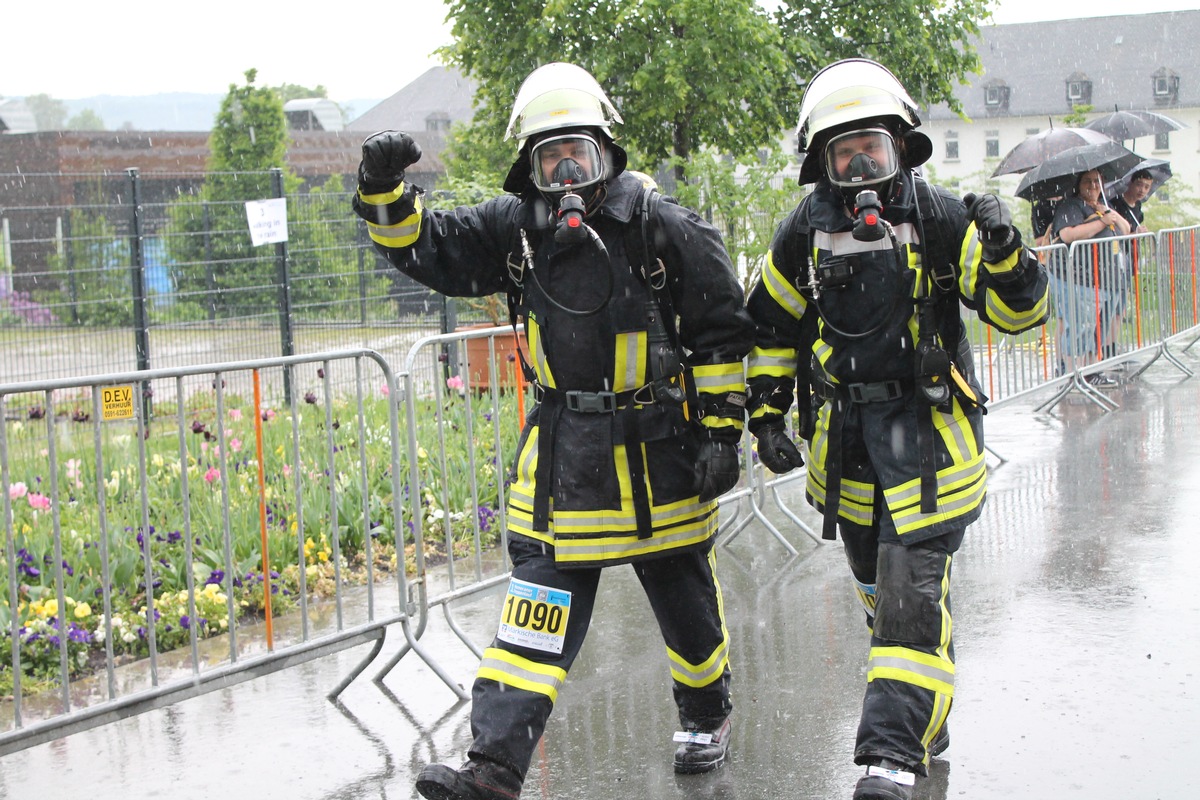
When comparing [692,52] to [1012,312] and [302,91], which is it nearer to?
[1012,312]

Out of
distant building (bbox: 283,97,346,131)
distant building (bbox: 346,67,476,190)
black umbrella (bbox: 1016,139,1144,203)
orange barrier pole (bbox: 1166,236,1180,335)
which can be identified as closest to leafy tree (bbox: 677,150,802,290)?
black umbrella (bbox: 1016,139,1144,203)

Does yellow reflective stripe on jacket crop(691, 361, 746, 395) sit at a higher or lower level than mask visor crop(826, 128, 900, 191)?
lower

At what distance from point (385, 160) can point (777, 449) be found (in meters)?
1.36

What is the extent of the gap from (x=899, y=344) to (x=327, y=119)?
2430 inches

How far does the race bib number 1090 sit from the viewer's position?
382 centimetres

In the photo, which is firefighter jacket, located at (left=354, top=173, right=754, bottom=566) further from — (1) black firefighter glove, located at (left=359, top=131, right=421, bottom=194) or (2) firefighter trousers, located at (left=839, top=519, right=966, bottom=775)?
(2) firefighter trousers, located at (left=839, top=519, right=966, bottom=775)

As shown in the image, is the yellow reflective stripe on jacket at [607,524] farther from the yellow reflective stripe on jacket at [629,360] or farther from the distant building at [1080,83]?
the distant building at [1080,83]

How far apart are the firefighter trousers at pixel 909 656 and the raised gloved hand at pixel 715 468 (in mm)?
452

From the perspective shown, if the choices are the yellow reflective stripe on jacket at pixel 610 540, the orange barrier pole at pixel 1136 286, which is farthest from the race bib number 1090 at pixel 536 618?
the orange barrier pole at pixel 1136 286

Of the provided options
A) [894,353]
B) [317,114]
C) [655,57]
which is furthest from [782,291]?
[317,114]

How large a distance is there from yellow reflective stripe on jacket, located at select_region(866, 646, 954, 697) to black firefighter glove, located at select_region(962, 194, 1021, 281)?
1.00 meters

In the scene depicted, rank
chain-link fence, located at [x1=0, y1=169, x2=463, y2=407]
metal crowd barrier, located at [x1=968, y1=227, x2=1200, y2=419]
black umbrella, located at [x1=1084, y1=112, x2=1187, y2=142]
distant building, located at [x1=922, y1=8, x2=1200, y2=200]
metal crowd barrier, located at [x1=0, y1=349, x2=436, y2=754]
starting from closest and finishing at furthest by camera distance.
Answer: metal crowd barrier, located at [x1=0, y1=349, x2=436, y2=754]
metal crowd barrier, located at [x1=968, y1=227, x2=1200, y2=419]
chain-link fence, located at [x1=0, y1=169, x2=463, y2=407]
black umbrella, located at [x1=1084, y1=112, x2=1187, y2=142]
distant building, located at [x1=922, y1=8, x2=1200, y2=200]

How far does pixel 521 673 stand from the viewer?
12.4 feet

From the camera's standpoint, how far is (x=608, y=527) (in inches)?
153
